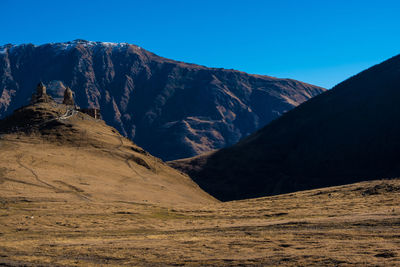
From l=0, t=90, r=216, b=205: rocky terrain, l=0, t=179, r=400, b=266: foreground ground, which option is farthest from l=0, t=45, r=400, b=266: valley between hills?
l=0, t=90, r=216, b=205: rocky terrain

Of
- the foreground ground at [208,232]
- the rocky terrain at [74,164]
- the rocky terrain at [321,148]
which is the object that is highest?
the rocky terrain at [321,148]

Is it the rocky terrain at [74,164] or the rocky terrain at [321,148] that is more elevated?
the rocky terrain at [321,148]

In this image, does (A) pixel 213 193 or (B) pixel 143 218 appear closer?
(B) pixel 143 218

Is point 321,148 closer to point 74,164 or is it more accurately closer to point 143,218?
point 74,164

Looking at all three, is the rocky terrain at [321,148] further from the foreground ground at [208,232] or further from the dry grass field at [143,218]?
the foreground ground at [208,232]

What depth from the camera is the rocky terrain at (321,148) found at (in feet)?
350

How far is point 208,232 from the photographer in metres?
36.1

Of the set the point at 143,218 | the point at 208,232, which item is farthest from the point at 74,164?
the point at 208,232

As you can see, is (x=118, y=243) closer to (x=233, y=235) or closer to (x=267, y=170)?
(x=233, y=235)

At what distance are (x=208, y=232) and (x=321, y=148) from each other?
298ft

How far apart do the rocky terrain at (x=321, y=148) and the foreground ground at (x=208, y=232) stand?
172 ft

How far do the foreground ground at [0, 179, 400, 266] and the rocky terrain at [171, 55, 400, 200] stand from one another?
52384 mm

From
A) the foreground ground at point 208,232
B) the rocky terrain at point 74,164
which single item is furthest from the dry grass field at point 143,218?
the rocky terrain at point 74,164

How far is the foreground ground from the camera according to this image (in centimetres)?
2648
